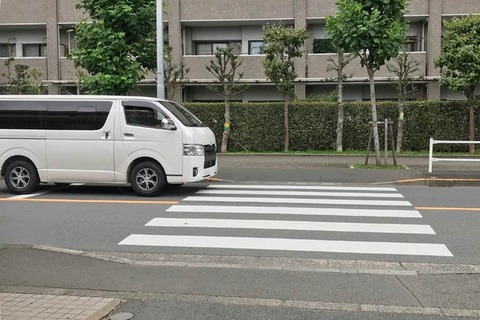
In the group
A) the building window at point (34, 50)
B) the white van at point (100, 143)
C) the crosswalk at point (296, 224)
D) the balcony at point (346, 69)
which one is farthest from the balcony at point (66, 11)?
the crosswalk at point (296, 224)

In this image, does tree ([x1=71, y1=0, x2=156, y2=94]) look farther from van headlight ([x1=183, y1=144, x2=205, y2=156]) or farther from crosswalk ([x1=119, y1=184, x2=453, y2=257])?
crosswalk ([x1=119, y1=184, x2=453, y2=257])

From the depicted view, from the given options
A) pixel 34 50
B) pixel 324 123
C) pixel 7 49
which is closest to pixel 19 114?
pixel 324 123

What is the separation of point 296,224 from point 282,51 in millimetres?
12978

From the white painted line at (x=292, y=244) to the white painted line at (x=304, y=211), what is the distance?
1.90 metres

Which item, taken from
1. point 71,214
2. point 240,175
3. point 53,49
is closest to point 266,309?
point 71,214

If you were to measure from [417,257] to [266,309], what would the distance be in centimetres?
260

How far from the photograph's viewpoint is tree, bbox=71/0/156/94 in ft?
45.9

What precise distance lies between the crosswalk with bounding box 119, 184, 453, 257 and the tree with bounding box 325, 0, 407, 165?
495 centimetres

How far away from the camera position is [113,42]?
13922mm

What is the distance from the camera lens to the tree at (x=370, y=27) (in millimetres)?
13805

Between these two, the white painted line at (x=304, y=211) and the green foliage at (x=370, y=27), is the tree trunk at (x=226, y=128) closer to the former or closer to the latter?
the green foliage at (x=370, y=27)

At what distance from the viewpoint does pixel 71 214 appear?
8.94 meters

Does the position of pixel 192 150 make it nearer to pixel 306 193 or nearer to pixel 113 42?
pixel 306 193

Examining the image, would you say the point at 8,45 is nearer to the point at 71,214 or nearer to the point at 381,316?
the point at 71,214
